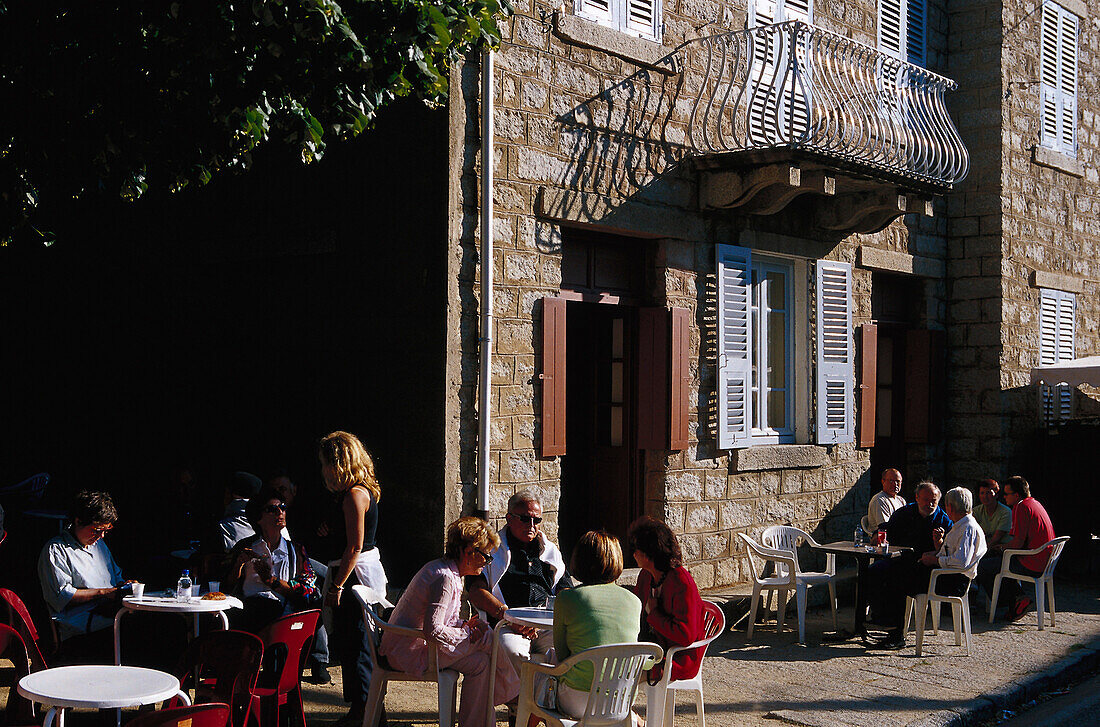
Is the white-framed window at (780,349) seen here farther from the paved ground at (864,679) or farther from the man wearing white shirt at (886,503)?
the paved ground at (864,679)

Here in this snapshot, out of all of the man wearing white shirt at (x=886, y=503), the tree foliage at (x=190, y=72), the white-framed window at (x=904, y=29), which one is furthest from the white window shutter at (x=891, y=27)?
the tree foliage at (x=190, y=72)

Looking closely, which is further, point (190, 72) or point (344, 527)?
point (344, 527)

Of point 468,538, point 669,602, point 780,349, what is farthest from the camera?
point 780,349

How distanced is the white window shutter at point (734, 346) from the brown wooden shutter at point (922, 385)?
3.25 m

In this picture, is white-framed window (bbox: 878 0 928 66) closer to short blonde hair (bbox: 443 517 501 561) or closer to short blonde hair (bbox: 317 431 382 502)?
short blonde hair (bbox: 317 431 382 502)

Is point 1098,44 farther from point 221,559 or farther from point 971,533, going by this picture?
point 221,559

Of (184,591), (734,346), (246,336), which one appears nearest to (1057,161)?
(734,346)

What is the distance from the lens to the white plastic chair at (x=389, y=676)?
500 centimetres

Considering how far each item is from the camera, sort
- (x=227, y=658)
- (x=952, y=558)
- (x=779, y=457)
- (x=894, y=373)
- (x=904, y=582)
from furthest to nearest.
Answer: (x=894, y=373)
(x=779, y=457)
(x=904, y=582)
(x=952, y=558)
(x=227, y=658)

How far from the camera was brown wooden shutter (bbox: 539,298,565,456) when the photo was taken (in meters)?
7.85

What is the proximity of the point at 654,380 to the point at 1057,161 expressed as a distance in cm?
760

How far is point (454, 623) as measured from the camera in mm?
5094

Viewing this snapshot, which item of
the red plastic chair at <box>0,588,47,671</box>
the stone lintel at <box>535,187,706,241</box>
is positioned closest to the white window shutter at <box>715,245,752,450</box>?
the stone lintel at <box>535,187,706,241</box>

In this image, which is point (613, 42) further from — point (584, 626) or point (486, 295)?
point (584, 626)
